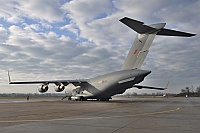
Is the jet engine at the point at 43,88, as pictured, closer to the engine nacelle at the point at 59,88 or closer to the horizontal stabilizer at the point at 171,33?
the engine nacelle at the point at 59,88

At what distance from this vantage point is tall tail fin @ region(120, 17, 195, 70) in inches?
795

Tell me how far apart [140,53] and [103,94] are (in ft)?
31.4

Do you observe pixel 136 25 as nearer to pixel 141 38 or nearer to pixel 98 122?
pixel 141 38

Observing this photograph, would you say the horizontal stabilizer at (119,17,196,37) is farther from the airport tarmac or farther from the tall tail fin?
the airport tarmac

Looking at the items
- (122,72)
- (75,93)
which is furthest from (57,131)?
(75,93)

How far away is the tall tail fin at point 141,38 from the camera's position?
20.2 m

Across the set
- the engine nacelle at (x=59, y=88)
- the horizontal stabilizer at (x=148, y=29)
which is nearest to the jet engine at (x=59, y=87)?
the engine nacelle at (x=59, y=88)

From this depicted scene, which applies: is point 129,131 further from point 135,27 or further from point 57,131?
point 135,27

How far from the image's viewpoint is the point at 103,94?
101 feet

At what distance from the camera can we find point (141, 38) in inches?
912

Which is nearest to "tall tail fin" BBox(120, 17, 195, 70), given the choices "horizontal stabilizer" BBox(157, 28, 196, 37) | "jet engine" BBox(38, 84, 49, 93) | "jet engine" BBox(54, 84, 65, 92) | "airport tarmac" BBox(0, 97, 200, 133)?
"horizontal stabilizer" BBox(157, 28, 196, 37)

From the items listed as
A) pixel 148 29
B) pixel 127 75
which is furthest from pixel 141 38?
pixel 127 75

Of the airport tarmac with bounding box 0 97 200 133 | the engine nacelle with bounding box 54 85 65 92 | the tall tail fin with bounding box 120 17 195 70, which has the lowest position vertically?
the airport tarmac with bounding box 0 97 200 133

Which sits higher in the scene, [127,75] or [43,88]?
[127,75]
